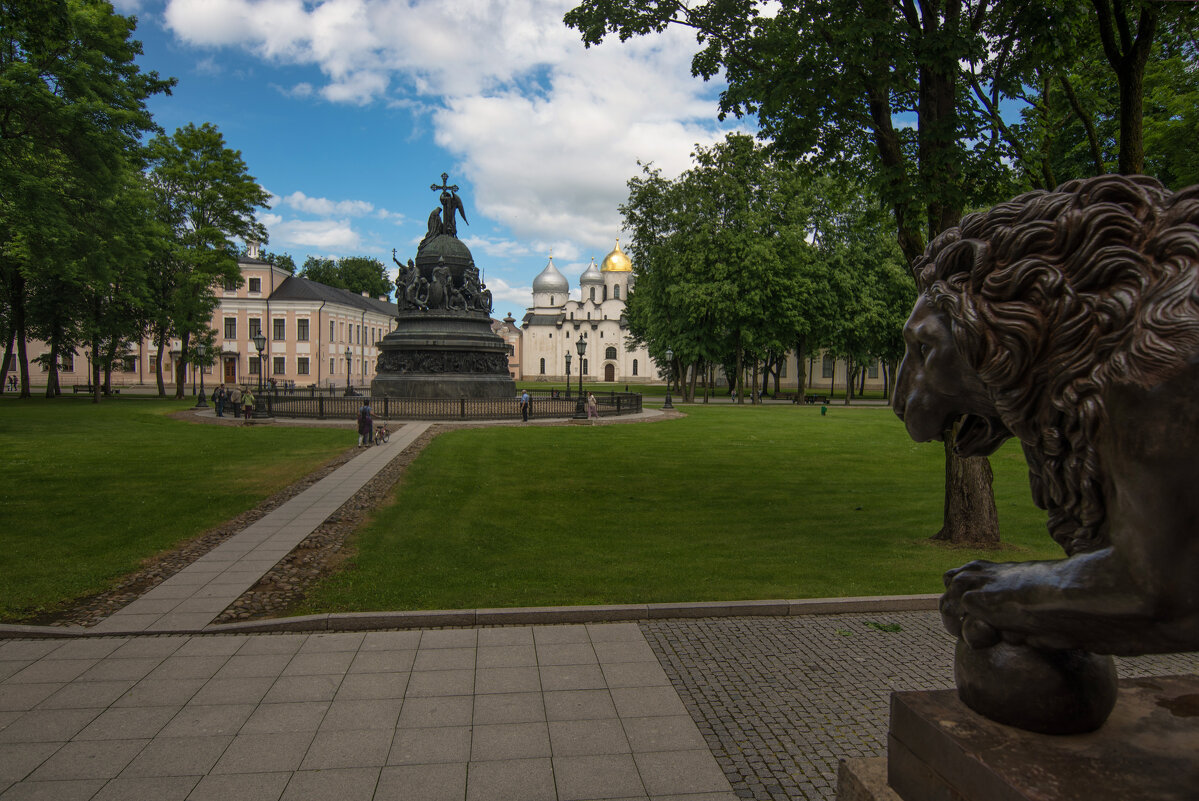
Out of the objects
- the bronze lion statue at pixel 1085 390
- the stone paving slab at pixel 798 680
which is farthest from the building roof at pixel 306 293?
the bronze lion statue at pixel 1085 390

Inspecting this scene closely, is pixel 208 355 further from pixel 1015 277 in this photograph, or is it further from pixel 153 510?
pixel 1015 277

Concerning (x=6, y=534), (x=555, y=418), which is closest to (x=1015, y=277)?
(x=6, y=534)

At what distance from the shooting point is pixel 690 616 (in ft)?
23.1

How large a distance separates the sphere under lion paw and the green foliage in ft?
332

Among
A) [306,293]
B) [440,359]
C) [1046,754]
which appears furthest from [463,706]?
[306,293]

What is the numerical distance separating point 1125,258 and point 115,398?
53.2 m

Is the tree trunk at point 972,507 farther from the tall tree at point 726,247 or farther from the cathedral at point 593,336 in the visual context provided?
the cathedral at point 593,336

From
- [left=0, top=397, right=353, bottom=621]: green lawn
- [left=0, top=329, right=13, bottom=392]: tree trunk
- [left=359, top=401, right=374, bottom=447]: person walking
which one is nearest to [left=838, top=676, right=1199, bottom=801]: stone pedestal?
[left=0, top=397, right=353, bottom=621]: green lawn

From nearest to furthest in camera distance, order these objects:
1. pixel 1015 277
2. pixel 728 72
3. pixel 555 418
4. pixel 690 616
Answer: pixel 1015 277
pixel 690 616
pixel 728 72
pixel 555 418

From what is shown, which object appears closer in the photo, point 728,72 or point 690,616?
point 690,616

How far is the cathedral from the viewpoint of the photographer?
105 m

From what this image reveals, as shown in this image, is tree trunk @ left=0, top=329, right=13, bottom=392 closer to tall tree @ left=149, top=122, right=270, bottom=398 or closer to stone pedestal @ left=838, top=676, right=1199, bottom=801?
tall tree @ left=149, top=122, right=270, bottom=398

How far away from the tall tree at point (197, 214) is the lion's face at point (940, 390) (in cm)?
4688

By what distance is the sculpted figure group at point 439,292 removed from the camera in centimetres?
3484
